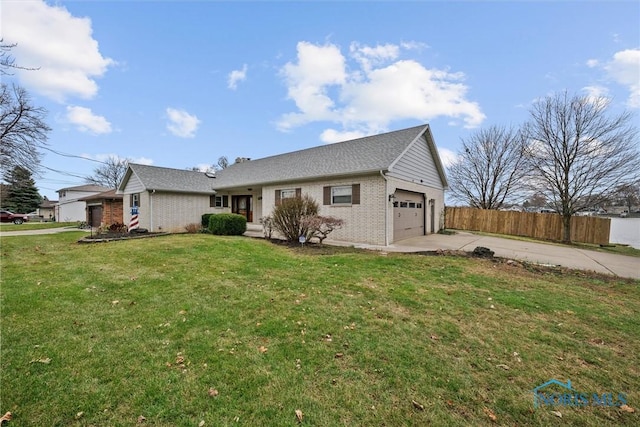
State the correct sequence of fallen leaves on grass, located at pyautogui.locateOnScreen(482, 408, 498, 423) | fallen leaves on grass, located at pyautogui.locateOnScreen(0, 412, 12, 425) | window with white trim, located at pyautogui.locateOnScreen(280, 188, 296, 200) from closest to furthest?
fallen leaves on grass, located at pyautogui.locateOnScreen(0, 412, 12, 425)
fallen leaves on grass, located at pyautogui.locateOnScreen(482, 408, 498, 423)
window with white trim, located at pyautogui.locateOnScreen(280, 188, 296, 200)

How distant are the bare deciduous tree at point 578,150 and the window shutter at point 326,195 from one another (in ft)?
48.8

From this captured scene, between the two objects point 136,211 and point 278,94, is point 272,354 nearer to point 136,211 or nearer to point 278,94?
point 278,94

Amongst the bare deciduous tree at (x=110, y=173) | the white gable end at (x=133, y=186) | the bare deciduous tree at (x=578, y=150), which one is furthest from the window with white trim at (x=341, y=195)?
the bare deciduous tree at (x=110, y=173)

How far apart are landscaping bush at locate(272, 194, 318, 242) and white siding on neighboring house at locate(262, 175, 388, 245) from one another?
1900mm

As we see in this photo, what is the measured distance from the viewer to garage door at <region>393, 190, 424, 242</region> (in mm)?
12023

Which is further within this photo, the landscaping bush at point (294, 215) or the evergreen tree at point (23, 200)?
the evergreen tree at point (23, 200)

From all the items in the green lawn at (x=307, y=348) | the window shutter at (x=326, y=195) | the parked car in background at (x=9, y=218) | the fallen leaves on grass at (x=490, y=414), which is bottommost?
the fallen leaves on grass at (x=490, y=414)

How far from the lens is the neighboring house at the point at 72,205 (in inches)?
1372

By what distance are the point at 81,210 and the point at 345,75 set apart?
132ft

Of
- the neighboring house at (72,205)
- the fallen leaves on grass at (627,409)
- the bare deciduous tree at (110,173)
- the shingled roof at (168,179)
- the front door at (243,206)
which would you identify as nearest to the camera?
the fallen leaves on grass at (627,409)

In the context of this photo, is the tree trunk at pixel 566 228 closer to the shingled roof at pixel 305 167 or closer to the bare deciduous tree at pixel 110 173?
the shingled roof at pixel 305 167

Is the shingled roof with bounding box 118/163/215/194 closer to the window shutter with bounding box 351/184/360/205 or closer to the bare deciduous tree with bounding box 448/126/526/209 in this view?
the window shutter with bounding box 351/184/360/205

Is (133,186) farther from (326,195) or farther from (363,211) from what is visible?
(363,211)

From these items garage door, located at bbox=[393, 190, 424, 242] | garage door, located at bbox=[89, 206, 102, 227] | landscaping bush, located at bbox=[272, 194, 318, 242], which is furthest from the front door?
garage door, located at bbox=[89, 206, 102, 227]
